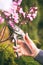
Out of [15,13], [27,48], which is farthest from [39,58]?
[15,13]

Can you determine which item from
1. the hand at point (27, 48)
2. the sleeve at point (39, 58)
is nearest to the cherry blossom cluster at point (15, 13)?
the hand at point (27, 48)

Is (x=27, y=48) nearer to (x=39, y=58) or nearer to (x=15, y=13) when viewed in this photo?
(x=39, y=58)

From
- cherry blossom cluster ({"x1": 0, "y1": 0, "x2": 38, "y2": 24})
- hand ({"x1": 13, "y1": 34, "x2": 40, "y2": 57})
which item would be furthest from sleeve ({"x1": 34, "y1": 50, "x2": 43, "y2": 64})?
cherry blossom cluster ({"x1": 0, "y1": 0, "x2": 38, "y2": 24})

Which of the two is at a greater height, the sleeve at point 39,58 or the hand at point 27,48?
the hand at point 27,48

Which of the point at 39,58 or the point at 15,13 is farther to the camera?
the point at 39,58

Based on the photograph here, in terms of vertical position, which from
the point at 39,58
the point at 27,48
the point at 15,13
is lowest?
the point at 39,58

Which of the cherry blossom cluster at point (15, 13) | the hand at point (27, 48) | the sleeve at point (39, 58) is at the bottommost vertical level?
the sleeve at point (39, 58)

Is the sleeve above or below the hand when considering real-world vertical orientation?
below

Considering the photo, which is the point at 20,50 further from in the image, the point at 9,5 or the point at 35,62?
the point at 9,5

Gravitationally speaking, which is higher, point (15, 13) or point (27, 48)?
point (15, 13)

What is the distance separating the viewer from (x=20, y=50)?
321cm

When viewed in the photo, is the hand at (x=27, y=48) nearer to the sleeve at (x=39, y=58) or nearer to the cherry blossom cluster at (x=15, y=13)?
the sleeve at (x=39, y=58)

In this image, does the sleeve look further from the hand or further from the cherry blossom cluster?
the cherry blossom cluster

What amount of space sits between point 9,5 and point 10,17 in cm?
31
